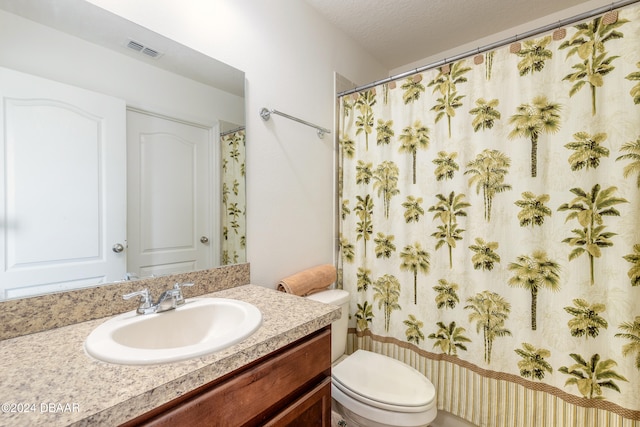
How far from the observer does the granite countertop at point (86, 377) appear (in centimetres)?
47

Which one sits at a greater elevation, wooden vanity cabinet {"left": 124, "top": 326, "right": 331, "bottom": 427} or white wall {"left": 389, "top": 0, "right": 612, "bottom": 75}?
white wall {"left": 389, "top": 0, "right": 612, "bottom": 75}

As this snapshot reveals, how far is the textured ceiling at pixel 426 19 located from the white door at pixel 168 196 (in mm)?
1135

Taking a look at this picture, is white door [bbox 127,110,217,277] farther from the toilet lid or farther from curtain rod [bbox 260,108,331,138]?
the toilet lid

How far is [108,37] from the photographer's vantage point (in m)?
0.93

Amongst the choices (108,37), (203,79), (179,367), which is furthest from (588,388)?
(108,37)

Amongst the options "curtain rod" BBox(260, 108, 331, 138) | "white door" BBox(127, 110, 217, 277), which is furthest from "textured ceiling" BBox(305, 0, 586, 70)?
"white door" BBox(127, 110, 217, 277)

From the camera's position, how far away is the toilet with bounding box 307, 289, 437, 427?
3.59 ft

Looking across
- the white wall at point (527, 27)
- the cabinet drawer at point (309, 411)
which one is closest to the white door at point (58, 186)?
the cabinet drawer at point (309, 411)

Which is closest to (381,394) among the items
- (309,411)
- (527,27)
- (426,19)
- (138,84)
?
(309,411)

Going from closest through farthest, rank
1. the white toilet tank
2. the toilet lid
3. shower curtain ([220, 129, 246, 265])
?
the toilet lid
shower curtain ([220, 129, 246, 265])
the white toilet tank

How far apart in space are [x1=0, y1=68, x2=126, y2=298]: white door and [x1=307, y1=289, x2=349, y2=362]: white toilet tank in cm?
94

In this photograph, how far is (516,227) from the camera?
4.09ft

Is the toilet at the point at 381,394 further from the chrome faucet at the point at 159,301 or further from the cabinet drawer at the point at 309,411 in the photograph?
the chrome faucet at the point at 159,301

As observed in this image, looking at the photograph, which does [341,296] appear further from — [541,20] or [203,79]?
[541,20]
